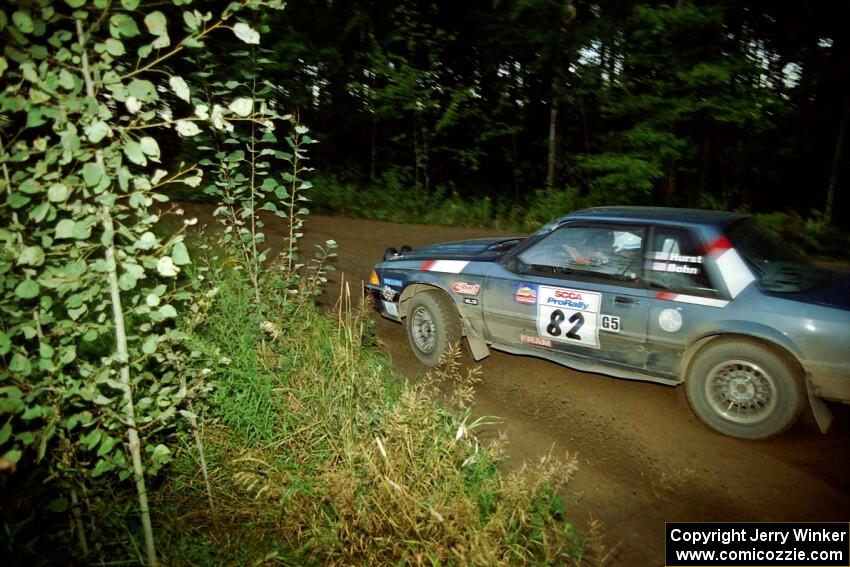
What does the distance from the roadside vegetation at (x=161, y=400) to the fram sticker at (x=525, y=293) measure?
109 centimetres

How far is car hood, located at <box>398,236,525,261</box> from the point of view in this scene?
5337mm

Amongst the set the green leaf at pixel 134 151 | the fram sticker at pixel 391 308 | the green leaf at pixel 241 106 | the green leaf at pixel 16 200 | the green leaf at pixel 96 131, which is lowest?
the fram sticker at pixel 391 308

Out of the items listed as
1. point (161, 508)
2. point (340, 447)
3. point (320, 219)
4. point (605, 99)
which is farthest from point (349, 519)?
point (605, 99)

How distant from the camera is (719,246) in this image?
4012 mm

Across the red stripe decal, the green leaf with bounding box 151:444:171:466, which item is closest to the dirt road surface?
the red stripe decal

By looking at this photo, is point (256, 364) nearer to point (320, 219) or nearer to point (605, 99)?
point (320, 219)

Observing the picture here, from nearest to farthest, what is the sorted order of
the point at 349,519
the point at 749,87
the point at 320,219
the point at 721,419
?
1. the point at 349,519
2. the point at 721,419
3. the point at 749,87
4. the point at 320,219

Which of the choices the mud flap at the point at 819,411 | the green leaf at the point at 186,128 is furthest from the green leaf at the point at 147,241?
the mud flap at the point at 819,411

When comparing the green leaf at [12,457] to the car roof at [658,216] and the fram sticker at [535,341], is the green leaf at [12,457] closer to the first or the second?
the fram sticker at [535,341]

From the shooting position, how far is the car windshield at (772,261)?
3.95 m

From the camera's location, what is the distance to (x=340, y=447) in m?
3.37

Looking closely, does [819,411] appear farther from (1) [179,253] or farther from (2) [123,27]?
(2) [123,27]

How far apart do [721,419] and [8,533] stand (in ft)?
14.2

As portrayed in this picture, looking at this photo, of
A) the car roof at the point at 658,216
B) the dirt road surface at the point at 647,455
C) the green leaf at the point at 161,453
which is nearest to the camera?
the green leaf at the point at 161,453
